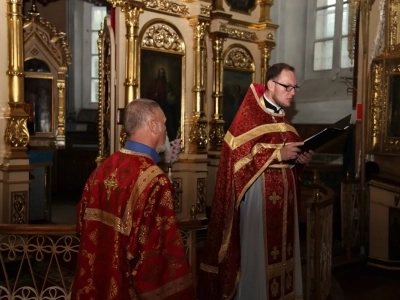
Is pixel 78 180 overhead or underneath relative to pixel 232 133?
underneath

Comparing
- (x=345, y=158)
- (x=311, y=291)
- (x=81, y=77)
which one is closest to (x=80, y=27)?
(x=81, y=77)

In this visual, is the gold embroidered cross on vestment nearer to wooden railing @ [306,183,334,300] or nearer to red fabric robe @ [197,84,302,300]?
red fabric robe @ [197,84,302,300]

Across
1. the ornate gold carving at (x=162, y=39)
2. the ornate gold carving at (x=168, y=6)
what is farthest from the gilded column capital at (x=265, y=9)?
the ornate gold carving at (x=162, y=39)

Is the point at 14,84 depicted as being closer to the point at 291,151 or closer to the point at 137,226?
the point at 291,151

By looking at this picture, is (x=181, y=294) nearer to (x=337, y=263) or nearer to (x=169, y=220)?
(x=169, y=220)

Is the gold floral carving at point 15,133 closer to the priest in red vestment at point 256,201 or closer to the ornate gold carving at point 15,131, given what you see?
the ornate gold carving at point 15,131

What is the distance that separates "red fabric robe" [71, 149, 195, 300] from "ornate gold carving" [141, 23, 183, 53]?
4.81 m

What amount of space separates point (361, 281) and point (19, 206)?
394 centimetres

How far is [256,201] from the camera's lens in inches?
135

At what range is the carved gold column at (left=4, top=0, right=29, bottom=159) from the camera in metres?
5.54

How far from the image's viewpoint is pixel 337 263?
5836mm

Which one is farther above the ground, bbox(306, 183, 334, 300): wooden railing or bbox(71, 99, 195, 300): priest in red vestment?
bbox(71, 99, 195, 300): priest in red vestment

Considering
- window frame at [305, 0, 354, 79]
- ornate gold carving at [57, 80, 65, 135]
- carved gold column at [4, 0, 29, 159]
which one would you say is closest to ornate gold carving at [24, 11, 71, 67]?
ornate gold carving at [57, 80, 65, 135]

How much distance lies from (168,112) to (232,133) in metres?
3.81
